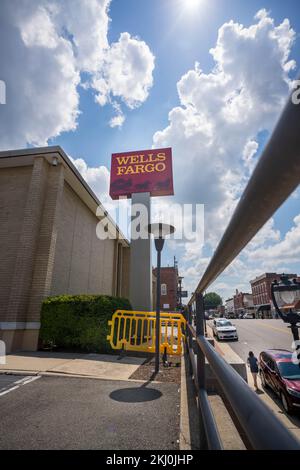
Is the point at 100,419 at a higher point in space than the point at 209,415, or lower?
lower

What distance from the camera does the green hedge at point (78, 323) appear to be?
850 cm

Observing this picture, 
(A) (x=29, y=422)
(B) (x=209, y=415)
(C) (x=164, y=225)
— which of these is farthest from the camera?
(C) (x=164, y=225)

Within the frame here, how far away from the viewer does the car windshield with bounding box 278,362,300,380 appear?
758 centimetres

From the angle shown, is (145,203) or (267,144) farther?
(145,203)

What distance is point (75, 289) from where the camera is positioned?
13367 mm

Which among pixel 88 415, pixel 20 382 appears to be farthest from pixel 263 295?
pixel 88 415

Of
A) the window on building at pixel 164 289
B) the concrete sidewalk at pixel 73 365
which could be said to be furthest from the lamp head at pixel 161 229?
the window on building at pixel 164 289

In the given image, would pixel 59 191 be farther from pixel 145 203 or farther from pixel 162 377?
pixel 162 377

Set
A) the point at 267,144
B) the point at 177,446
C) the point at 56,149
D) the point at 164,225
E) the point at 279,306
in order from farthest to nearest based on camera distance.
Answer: the point at 56,149
the point at 164,225
the point at 177,446
the point at 279,306
the point at 267,144

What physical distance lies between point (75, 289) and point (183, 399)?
10134 mm

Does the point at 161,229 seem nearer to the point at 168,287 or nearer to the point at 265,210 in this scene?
the point at 265,210

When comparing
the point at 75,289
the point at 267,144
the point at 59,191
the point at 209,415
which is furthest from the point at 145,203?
the point at 267,144

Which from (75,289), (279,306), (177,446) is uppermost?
(75,289)

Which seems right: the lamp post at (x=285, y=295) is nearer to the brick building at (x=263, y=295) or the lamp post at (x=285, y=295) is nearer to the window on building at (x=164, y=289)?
the window on building at (x=164, y=289)
